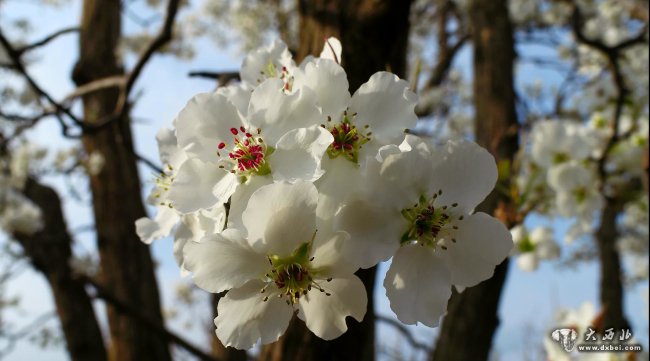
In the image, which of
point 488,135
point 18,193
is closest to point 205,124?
point 488,135

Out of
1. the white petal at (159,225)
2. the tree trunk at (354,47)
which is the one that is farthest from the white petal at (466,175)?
the tree trunk at (354,47)

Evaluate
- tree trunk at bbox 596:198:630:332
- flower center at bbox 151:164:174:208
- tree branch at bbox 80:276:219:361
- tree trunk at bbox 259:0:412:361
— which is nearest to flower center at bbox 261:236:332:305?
flower center at bbox 151:164:174:208

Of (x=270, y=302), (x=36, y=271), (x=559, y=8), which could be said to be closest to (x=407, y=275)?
(x=270, y=302)

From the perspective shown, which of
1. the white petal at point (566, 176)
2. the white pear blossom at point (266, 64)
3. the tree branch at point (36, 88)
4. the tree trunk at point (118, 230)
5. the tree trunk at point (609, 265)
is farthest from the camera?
the tree trunk at point (609, 265)

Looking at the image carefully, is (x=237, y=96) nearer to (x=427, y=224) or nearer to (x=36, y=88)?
(x=427, y=224)

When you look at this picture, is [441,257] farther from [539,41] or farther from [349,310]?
[539,41]

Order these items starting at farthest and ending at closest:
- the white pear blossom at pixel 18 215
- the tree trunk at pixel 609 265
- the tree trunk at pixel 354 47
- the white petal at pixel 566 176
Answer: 1. the white pear blossom at pixel 18 215
2. the tree trunk at pixel 609 265
3. the white petal at pixel 566 176
4. the tree trunk at pixel 354 47

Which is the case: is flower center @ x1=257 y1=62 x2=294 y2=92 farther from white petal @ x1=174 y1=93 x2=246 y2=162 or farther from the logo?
the logo

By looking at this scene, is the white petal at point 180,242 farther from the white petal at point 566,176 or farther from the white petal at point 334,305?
the white petal at point 566,176
